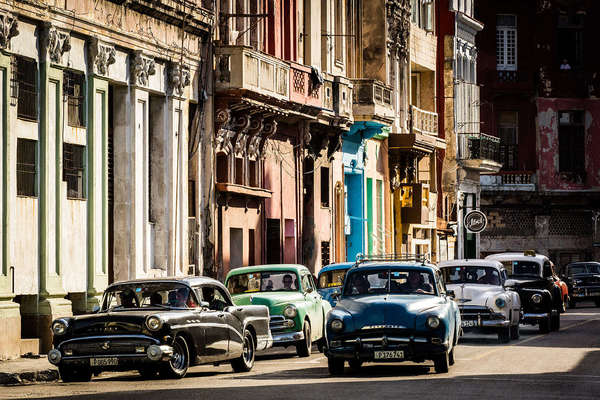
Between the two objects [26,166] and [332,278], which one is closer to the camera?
[26,166]

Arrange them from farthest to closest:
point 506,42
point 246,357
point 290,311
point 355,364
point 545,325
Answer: point 506,42, point 545,325, point 290,311, point 246,357, point 355,364

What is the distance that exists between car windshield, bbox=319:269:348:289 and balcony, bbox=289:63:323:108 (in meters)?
9.94

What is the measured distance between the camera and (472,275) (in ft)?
109

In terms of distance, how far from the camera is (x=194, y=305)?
22906mm

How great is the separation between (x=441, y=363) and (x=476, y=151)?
45576 mm

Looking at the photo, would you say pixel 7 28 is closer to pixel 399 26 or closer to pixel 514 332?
pixel 514 332

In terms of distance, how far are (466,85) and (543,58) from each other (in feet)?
46.2

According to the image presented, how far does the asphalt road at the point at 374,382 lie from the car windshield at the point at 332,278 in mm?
4591

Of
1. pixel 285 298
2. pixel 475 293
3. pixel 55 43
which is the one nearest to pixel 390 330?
pixel 285 298

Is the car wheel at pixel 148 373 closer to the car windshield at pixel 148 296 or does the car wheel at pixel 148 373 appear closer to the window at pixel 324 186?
the car windshield at pixel 148 296

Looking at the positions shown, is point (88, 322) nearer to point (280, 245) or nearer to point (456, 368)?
point (456, 368)

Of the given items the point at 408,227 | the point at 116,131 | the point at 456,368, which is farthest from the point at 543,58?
the point at 456,368

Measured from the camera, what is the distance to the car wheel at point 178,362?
21.9m

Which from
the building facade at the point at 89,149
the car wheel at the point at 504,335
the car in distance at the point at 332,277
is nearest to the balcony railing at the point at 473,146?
the building facade at the point at 89,149
